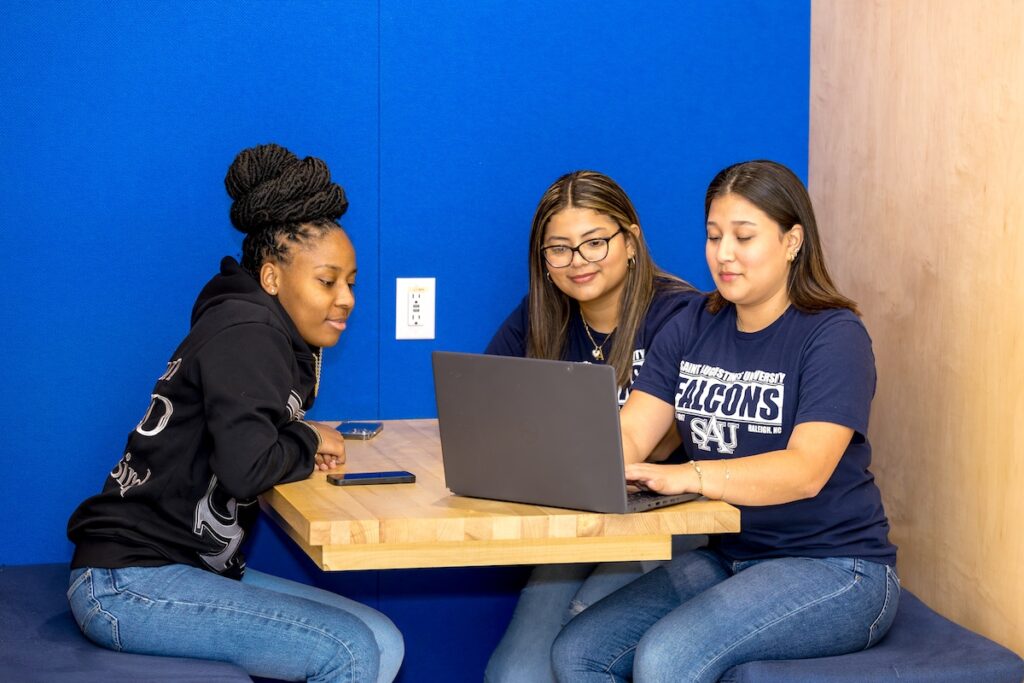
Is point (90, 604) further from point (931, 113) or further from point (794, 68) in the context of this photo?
point (794, 68)

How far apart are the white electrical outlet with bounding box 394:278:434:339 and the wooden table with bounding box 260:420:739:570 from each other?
3.06ft

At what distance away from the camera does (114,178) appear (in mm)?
2521

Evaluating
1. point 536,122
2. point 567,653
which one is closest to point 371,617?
point 567,653

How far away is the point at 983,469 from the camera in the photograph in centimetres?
213

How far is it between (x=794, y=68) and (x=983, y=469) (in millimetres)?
1172

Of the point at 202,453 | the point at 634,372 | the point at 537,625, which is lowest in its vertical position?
the point at 537,625

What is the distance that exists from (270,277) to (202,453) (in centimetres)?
39

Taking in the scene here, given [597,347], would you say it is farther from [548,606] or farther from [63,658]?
[63,658]

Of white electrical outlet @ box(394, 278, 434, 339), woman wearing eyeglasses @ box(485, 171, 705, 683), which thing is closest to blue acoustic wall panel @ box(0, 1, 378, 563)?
white electrical outlet @ box(394, 278, 434, 339)

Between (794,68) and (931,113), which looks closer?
(931,113)

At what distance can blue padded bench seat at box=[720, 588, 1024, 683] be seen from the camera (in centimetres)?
178

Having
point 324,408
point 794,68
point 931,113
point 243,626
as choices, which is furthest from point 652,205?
point 243,626

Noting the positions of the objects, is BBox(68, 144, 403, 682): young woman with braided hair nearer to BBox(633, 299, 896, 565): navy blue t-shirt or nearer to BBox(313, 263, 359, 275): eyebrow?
BBox(313, 263, 359, 275): eyebrow

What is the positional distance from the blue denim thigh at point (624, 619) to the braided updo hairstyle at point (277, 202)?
2.76ft
